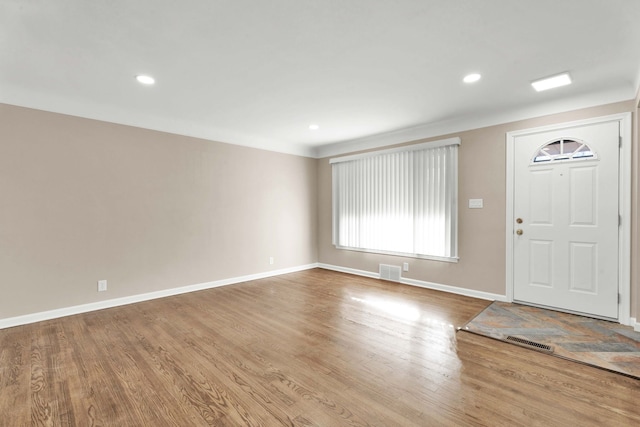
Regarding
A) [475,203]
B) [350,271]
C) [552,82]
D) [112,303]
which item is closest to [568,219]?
[475,203]

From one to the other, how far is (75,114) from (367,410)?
4513mm

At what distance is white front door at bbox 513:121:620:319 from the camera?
3277mm

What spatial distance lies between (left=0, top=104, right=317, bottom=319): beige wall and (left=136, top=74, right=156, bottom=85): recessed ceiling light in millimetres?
1214

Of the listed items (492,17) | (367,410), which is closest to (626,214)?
(492,17)

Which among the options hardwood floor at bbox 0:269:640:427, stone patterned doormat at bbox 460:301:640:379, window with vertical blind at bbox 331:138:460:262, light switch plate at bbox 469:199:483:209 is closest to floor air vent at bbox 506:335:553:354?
stone patterned doormat at bbox 460:301:640:379

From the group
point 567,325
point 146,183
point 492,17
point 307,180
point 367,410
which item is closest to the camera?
point 367,410

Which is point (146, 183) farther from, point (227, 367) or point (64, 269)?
point (227, 367)

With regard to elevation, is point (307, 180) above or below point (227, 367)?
above

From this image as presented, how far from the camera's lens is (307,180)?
→ 634 centimetres

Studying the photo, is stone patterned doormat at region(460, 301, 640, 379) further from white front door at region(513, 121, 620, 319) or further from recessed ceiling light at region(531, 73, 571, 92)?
recessed ceiling light at region(531, 73, 571, 92)

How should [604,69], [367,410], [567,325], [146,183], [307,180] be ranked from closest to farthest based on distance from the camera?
1. [367,410]
2. [604,69]
3. [567,325]
4. [146,183]
5. [307,180]

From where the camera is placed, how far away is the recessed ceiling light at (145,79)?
296 cm

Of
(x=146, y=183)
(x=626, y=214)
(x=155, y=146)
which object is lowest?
(x=626, y=214)

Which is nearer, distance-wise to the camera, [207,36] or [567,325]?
[207,36]
